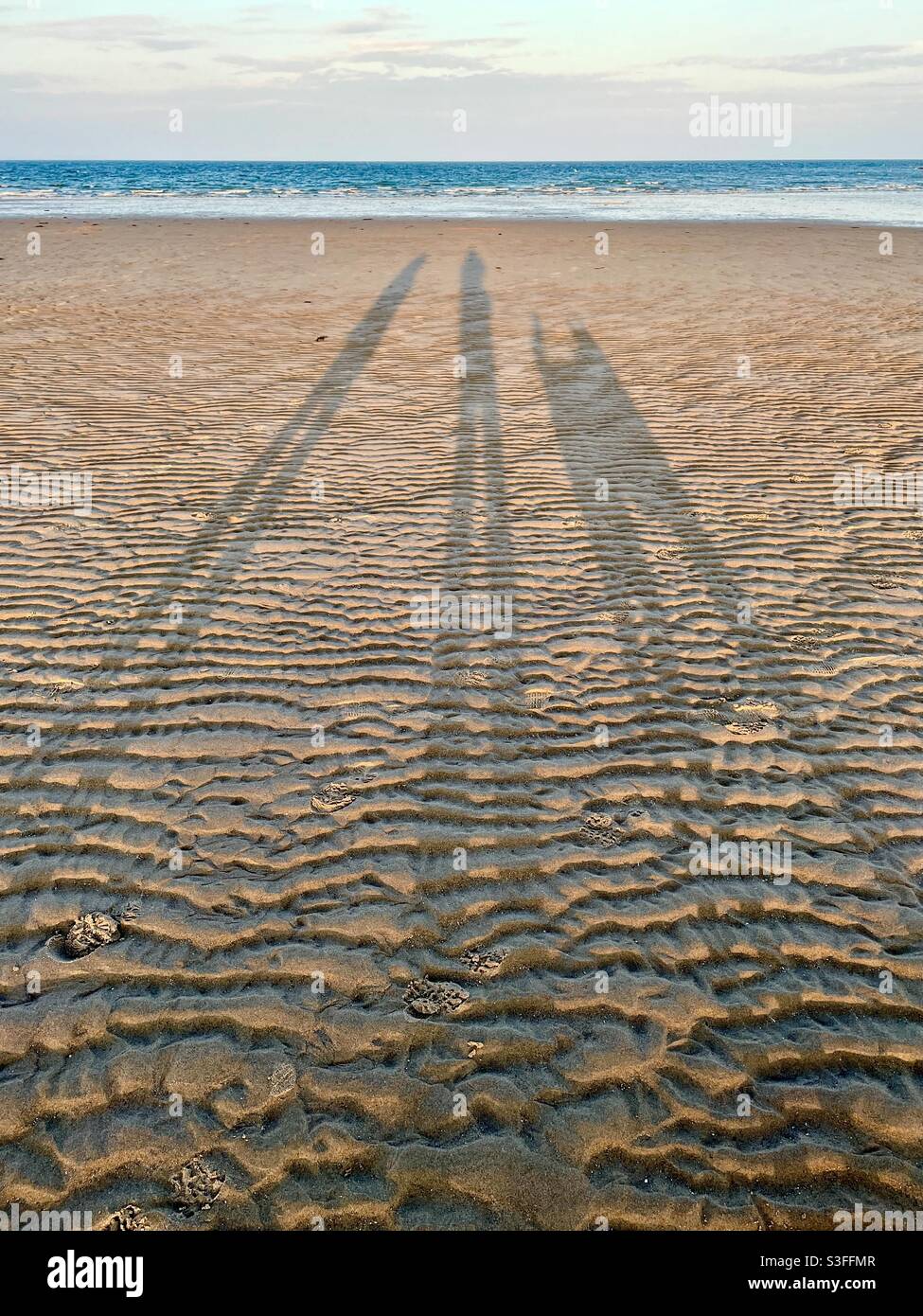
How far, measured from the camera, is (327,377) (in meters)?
11.8

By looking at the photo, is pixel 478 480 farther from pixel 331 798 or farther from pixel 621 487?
pixel 331 798

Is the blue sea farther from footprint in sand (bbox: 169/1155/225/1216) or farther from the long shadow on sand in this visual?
footprint in sand (bbox: 169/1155/225/1216)

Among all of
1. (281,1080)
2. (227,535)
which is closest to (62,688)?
(227,535)

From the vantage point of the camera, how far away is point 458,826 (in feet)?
13.8

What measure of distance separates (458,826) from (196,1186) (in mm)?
1838

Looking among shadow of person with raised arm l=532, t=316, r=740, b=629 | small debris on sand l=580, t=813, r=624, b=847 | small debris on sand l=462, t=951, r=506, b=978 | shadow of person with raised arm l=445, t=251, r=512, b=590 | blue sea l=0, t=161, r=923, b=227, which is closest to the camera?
small debris on sand l=462, t=951, r=506, b=978

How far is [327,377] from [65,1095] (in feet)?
33.3

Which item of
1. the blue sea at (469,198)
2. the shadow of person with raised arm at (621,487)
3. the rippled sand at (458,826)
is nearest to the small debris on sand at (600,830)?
the rippled sand at (458,826)

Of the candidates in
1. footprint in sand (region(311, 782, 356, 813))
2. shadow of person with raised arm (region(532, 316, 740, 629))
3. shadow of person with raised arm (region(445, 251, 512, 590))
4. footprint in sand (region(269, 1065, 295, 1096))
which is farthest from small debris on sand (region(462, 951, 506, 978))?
shadow of person with raised arm (region(445, 251, 512, 590))

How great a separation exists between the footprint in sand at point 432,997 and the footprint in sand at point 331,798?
1.09 metres

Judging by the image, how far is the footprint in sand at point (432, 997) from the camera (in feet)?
10.9

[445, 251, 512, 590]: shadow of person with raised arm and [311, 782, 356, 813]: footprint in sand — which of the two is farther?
[445, 251, 512, 590]: shadow of person with raised arm

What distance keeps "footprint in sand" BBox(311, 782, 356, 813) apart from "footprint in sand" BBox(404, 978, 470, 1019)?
1087 mm

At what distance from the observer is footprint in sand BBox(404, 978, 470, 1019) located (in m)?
3.31
